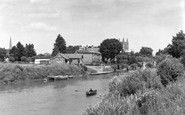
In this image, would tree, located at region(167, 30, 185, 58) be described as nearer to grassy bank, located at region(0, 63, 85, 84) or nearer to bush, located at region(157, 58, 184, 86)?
bush, located at region(157, 58, 184, 86)

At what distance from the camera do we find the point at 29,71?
57625 millimetres

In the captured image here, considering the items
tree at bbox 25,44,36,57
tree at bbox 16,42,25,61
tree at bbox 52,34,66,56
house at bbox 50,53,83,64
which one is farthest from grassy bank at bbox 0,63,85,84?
tree at bbox 25,44,36,57

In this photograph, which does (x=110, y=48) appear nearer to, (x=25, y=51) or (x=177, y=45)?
(x=25, y=51)

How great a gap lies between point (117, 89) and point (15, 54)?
93.0 metres

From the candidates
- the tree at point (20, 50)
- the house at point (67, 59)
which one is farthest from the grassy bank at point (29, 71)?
the tree at point (20, 50)

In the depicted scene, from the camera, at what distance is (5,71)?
171ft

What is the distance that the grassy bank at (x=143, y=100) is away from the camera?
609 cm

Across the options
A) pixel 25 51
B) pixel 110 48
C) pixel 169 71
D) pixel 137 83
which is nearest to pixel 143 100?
pixel 137 83

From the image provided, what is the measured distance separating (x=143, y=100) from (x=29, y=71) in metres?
53.2

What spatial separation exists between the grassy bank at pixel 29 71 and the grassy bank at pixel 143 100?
4037 centimetres

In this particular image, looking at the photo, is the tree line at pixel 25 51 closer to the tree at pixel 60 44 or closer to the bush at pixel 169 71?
the tree at pixel 60 44

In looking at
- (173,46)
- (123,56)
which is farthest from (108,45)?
(173,46)

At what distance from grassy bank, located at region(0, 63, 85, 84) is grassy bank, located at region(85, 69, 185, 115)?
40375mm

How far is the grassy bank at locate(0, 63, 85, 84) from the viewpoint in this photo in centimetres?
5085
